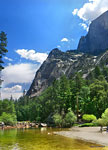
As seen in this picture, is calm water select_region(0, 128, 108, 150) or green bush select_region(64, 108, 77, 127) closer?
calm water select_region(0, 128, 108, 150)

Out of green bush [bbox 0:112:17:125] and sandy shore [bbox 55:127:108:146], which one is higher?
green bush [bbox 0:112:17:125]

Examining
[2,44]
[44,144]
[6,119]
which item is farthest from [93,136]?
[6,119]

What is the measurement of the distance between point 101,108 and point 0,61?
51.7 metres

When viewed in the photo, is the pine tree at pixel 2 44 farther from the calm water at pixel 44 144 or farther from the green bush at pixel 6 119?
the green bush at pixel 6 119

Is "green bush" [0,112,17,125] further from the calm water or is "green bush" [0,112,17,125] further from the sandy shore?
the calm water

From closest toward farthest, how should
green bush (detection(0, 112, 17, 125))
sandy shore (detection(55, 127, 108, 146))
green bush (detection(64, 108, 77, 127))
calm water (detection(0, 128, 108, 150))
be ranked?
1. calm water (detection(0, 128, 108, 150))
2. sandy shore (detection(55, 127, 108, 146))
3. green bush (detection(64, 108, 77, 127))
4. green bush (detection(0, 112, 17, 125))

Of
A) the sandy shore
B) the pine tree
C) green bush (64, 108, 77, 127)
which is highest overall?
the pine tree

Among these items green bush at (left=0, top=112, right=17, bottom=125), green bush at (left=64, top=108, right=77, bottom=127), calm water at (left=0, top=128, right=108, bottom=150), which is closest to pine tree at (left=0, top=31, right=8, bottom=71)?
calm water at (left=0, top=128, right=108, bottom=150)

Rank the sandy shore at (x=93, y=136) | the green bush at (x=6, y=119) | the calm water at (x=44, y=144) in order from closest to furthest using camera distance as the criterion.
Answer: the calm water at (x=44, y=144) → the sandy shore at (x=93, y=136) → the green bush at (x=6, y=119)

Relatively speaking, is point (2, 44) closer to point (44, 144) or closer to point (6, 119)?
point (44, 144)

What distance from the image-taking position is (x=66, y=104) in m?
77.9

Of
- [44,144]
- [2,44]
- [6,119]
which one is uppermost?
[2,44]

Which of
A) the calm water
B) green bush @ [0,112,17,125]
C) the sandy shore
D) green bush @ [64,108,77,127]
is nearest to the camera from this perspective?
the calm water

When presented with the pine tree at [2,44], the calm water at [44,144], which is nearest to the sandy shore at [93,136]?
the calm water at [44,144]
